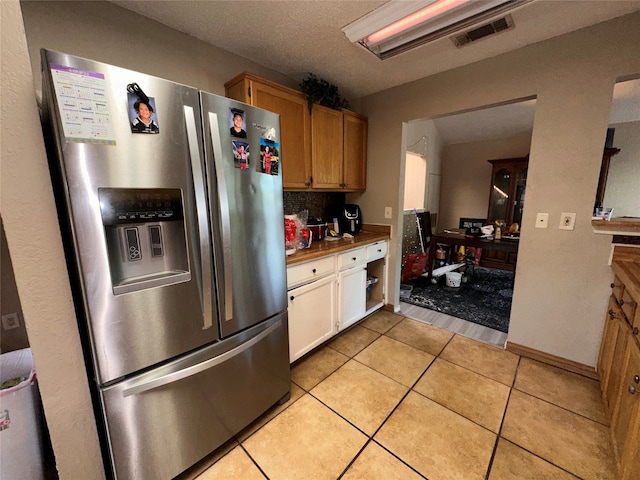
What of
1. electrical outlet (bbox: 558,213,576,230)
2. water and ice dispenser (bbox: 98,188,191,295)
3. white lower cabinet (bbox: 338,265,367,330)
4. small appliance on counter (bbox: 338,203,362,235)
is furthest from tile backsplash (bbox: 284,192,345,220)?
electrical outlet (bbox: 558,213,576,230)

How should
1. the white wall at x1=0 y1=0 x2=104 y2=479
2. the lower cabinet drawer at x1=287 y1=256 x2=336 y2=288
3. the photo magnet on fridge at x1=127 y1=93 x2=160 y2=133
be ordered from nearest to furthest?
the white wall at x1=0 y1=0 x2=104 y2=479 < the photo magnet on fridge at x1=127 y1=93 x2=160 y2=133 < the lower cabinet drawer at x1=287 y1=256 x2=336 y2=288

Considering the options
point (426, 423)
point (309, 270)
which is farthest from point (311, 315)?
point (426, 423)

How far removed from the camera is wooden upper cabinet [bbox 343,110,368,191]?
251 cm

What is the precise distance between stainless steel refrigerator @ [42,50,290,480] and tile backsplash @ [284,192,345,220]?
42.5 inches

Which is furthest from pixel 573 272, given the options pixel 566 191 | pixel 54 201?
pixel 54 201

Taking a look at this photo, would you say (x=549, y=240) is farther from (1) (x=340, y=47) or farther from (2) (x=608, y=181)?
(2) (x=608, y=181)

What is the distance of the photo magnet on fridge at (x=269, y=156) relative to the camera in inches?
50.6

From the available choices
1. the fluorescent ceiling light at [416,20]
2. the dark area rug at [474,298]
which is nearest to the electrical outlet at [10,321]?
the fluorescent ceiling light at [416,20]

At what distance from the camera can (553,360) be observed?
1941mm

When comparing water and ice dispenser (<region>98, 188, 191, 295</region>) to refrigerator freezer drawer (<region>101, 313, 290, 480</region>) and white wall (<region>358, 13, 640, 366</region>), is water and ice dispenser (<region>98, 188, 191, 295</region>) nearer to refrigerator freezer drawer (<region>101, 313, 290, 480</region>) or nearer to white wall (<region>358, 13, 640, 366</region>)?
refrigerator freezer drawer (<region>101, 313, 290, 480</region>)

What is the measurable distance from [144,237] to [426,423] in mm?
1756

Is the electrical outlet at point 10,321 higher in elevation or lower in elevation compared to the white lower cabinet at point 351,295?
higher

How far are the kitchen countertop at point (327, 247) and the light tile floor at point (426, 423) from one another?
34.6 inches

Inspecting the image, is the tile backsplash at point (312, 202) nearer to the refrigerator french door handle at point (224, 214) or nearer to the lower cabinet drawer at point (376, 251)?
the lower cabinet drawer at point (376, 251)
